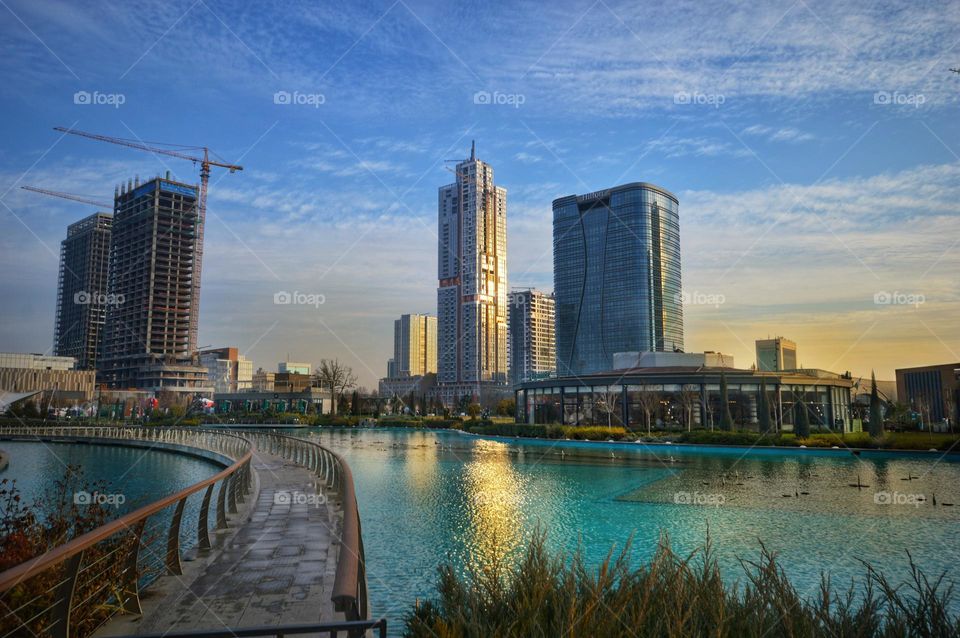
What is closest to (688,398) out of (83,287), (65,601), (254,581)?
(254,581)

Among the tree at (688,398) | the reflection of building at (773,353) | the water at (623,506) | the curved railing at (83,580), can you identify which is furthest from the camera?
the reflection of building at (773,353)

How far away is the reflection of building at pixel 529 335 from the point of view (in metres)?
173

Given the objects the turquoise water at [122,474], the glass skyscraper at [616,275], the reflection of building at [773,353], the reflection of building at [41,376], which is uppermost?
the glass skyscraper at [616,275]

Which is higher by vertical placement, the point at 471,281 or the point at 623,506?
the point at 471,281

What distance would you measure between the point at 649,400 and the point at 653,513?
37393 millimetres

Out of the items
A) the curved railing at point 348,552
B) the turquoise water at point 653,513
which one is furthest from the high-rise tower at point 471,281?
the curved railing at point 348,552

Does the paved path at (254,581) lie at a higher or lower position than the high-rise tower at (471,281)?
lower

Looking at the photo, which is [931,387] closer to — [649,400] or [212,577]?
[649,400]

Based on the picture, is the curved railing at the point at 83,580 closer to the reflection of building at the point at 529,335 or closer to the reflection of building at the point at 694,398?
the reflection of building at the point at 694,398

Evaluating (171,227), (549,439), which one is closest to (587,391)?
(549,439)

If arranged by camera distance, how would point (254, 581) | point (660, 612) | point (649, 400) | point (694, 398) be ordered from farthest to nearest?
point (694, 398) → point (649, 400) → point (254, 581) → point (660, 612)

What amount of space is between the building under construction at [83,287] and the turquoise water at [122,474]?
131700mm

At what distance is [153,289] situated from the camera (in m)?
129

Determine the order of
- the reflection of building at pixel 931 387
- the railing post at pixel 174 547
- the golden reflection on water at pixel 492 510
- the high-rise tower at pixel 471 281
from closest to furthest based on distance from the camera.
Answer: the railing post at pixel 174 547
the golden reflection on water at pixel 492 510
the reflection of building at pixel 931 387
the high-rise tower at pixel 471 281
